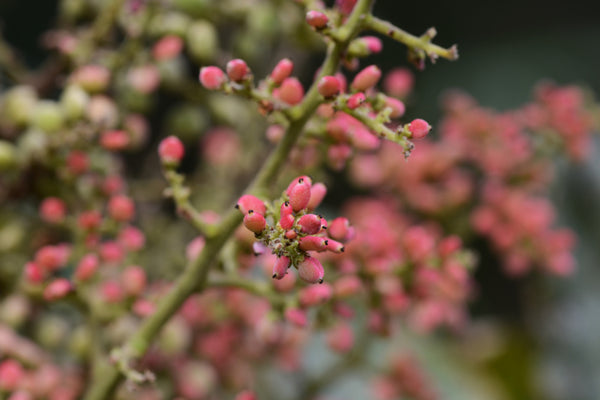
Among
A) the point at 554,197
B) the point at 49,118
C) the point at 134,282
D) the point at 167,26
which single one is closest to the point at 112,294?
the point at 134,282

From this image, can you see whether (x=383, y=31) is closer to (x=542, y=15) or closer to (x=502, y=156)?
(x=502, y=156)

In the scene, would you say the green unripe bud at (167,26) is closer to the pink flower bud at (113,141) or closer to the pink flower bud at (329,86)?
the pink flower bud at (113,141)

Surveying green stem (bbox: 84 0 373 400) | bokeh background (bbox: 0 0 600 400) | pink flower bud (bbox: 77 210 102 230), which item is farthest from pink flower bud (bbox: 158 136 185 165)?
bokeh background (bbox: 0 0 600 400)

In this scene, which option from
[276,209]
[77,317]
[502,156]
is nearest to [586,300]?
[502,156]

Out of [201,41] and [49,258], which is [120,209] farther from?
[201,41]

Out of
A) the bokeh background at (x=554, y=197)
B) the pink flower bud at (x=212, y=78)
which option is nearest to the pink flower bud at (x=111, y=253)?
the pink flower bud at (x=212, y=78)

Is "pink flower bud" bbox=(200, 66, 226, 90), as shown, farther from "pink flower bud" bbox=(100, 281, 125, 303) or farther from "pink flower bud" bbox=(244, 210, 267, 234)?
"pink flower bud" bbox=(100, 281, 125, 303)

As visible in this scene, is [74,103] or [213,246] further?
[74,103]
